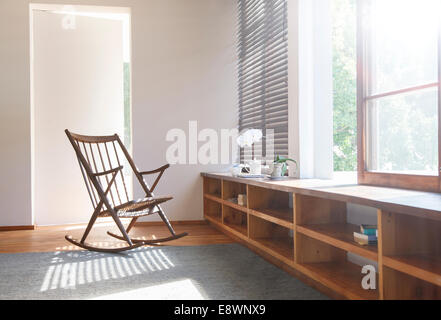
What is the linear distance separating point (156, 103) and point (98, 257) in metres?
2.16

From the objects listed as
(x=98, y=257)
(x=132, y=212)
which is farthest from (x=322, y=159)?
(x=98, y=257)

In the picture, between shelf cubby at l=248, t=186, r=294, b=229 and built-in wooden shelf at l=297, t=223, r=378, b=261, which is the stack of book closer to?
built-in wooden shelf at l=297, t=223, r=378, b=261

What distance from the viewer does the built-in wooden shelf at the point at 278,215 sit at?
9.16 feet

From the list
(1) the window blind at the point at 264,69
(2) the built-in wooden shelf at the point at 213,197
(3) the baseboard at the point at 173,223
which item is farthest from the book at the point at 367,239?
(3) the baseboard at the point at 173,223

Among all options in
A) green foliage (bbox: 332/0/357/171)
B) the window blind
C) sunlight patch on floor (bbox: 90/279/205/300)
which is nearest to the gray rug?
sunlight patch on floor (bbox: 90/279/205/300)

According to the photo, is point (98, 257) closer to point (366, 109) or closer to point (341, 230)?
point (341, 230)

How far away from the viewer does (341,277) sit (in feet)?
7.50

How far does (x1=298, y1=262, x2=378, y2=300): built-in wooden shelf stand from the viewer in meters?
2.04

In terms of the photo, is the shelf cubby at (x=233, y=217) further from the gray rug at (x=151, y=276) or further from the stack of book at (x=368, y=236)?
the stack of book at (x=368, y=236)

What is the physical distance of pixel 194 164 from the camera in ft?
16.5

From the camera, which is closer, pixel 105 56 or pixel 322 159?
pixel 322 159

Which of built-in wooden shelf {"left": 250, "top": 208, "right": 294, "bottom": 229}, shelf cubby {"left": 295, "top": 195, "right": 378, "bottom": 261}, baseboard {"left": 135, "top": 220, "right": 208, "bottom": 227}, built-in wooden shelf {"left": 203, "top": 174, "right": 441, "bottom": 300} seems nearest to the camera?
built-in wooden shelf {"left": 203, "top": 174, "right": 441, "bottom": 300}

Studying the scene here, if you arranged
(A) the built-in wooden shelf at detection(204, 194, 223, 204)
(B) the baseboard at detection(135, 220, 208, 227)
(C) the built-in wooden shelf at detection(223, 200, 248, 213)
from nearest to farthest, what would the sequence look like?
(C) the built-in wooden shelf at detection(223, 200, 248, 213) → (A) the built-in wooden shelf at detection(204, 194, 223, 204) → (B) the baseboard at detection(135, 220, 208, 227)

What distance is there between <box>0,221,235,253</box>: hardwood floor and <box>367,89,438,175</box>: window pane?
1761 mm
